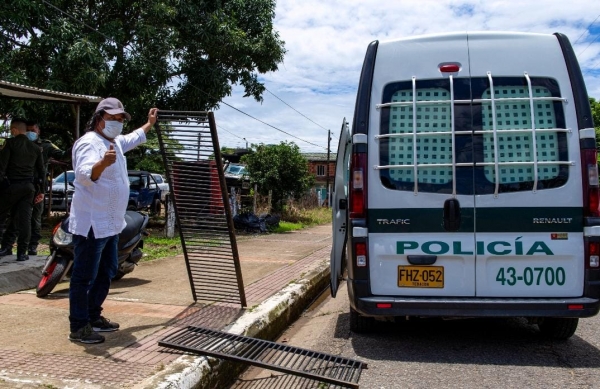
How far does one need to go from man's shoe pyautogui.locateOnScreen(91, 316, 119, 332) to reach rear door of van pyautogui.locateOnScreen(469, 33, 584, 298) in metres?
2.90

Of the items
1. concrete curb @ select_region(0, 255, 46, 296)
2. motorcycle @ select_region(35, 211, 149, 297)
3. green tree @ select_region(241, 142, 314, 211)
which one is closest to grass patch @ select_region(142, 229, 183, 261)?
concrete curb @ select_region(0, 255, 46, 296)

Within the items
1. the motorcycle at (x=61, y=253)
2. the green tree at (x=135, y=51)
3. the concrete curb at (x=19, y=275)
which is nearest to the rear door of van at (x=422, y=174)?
the motorcycle at (x=61, y=253)

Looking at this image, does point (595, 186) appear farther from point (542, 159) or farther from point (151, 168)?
point (151, 168)

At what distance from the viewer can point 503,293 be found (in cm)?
427

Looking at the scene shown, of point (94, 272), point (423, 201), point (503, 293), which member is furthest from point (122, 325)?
point (503, 293)

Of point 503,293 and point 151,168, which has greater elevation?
point 151,168

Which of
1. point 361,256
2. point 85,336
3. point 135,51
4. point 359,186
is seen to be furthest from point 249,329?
point 135,51

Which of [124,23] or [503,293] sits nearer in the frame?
[503,293]

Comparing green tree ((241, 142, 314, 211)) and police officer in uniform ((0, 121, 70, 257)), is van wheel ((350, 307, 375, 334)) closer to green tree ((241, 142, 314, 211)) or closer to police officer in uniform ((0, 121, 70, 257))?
police officer in uniform ((0, 121, 70, 257))

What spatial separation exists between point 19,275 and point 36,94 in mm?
2117

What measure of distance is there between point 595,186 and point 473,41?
4.82 feet

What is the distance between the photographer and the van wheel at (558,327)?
4.60 meters

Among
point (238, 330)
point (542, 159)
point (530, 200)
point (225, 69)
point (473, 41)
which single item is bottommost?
point (238, 330)

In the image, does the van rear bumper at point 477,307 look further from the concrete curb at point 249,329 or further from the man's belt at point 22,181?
the man's belt at point 22,181
